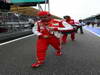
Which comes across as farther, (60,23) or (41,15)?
(60,23)

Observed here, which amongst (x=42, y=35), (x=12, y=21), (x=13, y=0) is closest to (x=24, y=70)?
(x=42, y=35)

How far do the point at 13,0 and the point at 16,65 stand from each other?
3175 cm

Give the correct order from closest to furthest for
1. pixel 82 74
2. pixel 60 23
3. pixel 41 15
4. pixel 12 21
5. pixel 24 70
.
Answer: pixel 82 74, pixel 24 70, pixel 41 15, pixel 60 23, pixel 12 21

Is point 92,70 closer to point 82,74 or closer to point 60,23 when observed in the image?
point 82,74

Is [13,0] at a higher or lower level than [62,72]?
higher

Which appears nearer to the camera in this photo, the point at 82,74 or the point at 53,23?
the point at 82,74

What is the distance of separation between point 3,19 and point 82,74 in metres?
14.5

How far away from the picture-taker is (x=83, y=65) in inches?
211

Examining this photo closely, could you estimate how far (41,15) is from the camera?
534 cm

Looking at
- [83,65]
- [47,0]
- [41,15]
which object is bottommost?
[83,65]

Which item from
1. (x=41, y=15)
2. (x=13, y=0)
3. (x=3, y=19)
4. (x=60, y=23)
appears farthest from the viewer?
(x=13, y=0)

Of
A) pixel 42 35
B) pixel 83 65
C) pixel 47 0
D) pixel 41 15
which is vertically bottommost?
pixel 83 65

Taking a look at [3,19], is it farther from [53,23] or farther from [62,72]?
[62,72]

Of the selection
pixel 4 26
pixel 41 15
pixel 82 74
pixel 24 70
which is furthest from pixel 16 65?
pixel 4 26
